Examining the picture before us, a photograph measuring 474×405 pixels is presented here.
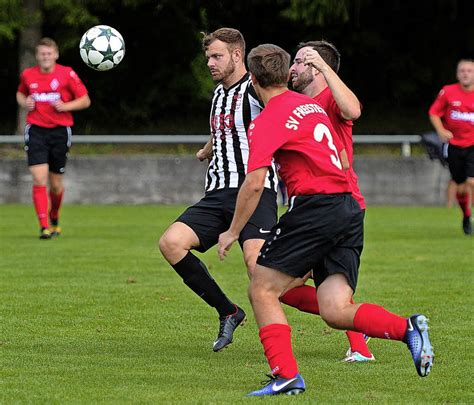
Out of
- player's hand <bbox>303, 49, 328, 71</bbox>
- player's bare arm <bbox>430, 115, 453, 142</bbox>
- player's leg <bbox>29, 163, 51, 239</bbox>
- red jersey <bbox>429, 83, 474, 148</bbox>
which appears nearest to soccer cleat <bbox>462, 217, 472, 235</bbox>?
red jersey <bbox>429, 83, 474, 148</bbox>

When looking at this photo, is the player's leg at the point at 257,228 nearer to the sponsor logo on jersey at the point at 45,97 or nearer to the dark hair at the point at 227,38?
the dark hair at the point at 227,38

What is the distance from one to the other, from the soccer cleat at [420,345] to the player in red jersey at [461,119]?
9.68 meters

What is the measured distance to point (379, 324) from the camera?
6.02m

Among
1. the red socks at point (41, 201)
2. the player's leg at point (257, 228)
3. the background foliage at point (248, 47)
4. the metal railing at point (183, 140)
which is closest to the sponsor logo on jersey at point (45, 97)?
the red socks at point (41, 201)

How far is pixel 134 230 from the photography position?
16.8m

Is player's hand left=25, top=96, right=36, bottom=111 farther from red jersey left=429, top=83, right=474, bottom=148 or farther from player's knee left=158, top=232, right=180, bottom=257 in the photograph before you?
player's knee left=158, top=232, right=180, bottom=257

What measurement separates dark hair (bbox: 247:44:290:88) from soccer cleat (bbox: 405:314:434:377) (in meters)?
1.36

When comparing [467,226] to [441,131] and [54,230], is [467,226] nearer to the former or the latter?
[441,131]

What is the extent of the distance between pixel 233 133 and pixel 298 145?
1.80 metres

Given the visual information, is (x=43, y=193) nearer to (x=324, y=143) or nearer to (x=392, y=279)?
(x=392, y=279)

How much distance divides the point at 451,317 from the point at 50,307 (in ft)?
9.70

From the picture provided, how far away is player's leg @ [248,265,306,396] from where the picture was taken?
5.96 m

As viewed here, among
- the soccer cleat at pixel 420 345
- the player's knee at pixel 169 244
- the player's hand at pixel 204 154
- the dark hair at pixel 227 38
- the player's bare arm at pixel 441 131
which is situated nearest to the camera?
the soccer cleat at pixel 420 345

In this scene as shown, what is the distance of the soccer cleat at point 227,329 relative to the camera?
24.3 feet
